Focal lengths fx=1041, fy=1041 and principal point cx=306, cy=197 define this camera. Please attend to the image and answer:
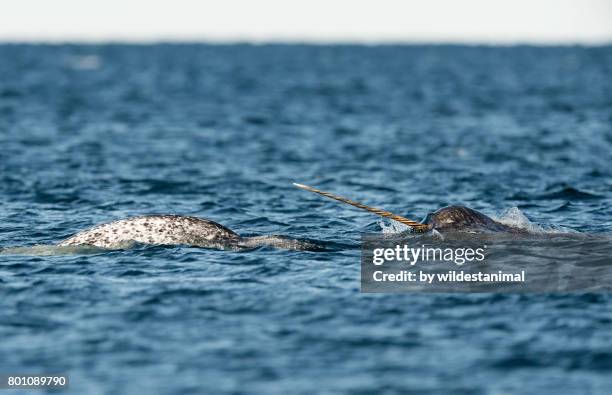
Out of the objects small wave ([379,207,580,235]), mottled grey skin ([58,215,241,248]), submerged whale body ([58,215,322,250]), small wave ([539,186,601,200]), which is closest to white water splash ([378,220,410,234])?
small wave ([379,207,580,235])

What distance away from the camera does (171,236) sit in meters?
21.4

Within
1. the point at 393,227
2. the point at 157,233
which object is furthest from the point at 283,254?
the point at 393,227

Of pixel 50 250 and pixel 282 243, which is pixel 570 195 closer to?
pixel 282 243

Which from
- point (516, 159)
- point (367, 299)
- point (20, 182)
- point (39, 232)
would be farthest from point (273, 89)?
point (367, 299)

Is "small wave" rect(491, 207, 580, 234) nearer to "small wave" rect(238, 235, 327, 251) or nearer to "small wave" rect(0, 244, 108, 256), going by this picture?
"small wave" rect(238, 235, 327, 251)

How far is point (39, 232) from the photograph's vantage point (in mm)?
23578

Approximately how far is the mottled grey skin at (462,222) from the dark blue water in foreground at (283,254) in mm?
1851

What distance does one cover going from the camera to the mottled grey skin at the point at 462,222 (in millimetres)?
21594

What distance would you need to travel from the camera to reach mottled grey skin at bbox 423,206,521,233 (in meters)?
21.6

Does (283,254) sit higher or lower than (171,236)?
lower

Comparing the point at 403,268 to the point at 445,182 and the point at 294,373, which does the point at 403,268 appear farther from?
the point at 445,182

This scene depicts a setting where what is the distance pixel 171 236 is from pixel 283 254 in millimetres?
2510

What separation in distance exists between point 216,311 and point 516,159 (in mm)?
22843

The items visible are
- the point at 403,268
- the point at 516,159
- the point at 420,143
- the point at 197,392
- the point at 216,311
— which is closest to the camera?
the point at 197,392
